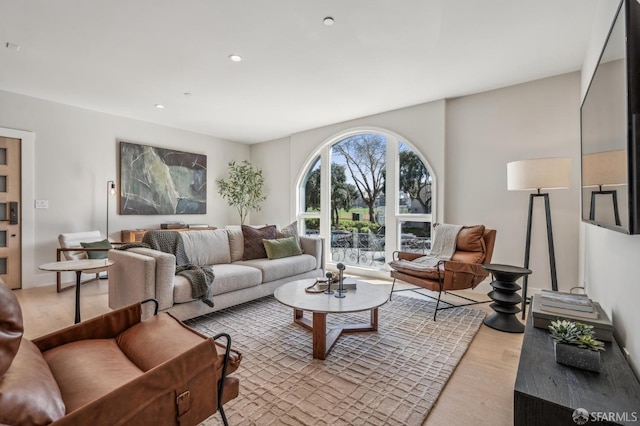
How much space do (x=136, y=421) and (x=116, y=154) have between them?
4.84 metres

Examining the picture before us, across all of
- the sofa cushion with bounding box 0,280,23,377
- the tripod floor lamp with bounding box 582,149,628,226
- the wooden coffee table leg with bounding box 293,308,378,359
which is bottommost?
the wooden coffee table leg with bounding box 293,308,378,359

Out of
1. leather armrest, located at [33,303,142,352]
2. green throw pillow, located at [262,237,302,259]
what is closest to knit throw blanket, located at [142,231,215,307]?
green throw pillow, located at [262,237,302,259]

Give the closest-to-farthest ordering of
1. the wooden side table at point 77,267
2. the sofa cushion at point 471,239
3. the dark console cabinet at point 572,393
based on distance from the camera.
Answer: the dark console cabinet at point 572,393 → the wooden side table at point 77,267 → the sofa cushion at point 471,239

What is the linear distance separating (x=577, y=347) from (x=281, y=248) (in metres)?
3.02

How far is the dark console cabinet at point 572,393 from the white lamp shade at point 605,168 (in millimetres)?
741

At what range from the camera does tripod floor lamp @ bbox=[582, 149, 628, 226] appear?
121 cm

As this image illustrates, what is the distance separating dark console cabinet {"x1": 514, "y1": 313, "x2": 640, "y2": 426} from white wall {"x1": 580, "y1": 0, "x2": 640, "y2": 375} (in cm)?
11

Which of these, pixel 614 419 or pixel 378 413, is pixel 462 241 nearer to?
pixel 378 413

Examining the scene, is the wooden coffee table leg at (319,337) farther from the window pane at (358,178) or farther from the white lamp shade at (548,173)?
the window pane at (358,178)

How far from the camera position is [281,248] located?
151 inches

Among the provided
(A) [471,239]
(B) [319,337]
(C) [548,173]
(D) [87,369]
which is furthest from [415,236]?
(D) [87,369]

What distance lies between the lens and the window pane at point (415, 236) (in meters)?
4.32

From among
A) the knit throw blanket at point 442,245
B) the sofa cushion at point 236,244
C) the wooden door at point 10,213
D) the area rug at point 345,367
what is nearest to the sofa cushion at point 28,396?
the area rug at point 345,367

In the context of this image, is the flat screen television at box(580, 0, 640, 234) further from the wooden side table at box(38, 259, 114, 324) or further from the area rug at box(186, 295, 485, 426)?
the wooden side table at box(38, 259, 114, 324)
